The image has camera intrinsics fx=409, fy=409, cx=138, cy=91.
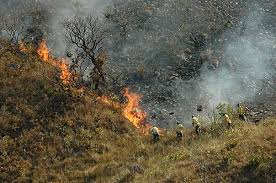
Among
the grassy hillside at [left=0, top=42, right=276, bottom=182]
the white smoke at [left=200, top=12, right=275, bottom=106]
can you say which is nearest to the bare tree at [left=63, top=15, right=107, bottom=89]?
the grassy hillside at [left=0, top=42, right=276, bottom=182]

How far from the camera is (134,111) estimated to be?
2675cm

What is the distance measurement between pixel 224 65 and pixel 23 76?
14.2 metres

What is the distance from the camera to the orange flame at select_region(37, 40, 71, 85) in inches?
1091

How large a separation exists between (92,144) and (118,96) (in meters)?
5.05

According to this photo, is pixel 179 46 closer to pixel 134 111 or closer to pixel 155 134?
pixel 134 111

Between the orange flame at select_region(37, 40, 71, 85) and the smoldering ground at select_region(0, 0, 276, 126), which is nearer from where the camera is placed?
the orange flame at select_region(37, 40, 71, 85)

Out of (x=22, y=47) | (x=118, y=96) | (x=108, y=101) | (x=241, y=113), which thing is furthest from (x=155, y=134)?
(x=22, y=47)

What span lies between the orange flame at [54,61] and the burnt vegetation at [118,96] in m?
0.21

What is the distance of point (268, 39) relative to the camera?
1241 inches

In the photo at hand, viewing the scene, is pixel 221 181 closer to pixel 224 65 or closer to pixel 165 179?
pixel 165 179

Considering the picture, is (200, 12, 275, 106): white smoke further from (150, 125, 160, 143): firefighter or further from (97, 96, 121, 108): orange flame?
(97, 96, 121, 108): orange flame

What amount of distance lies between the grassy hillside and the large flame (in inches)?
24.9

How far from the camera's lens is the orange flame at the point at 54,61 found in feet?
90.9

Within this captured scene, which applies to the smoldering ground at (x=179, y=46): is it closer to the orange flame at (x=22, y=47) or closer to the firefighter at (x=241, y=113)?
the firefighter at (x=241, y=113)
